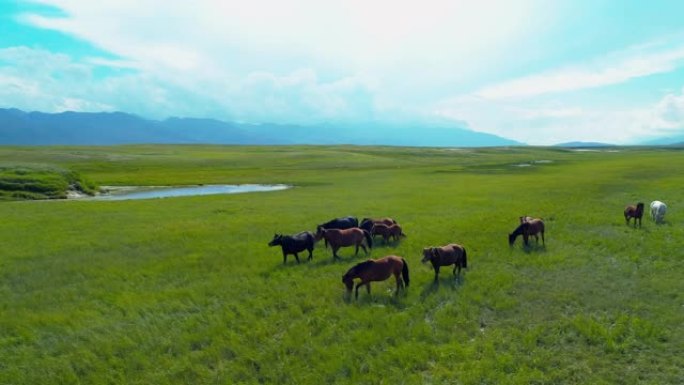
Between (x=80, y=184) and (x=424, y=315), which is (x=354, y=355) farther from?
(x=80, y=184)

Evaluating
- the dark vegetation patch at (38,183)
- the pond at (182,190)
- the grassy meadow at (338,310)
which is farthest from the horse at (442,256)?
the dark vegetation patch at (38,183)

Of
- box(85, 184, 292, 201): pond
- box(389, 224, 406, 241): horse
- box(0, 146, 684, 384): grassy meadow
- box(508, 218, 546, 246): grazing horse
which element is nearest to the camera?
box(0, 146, 684, 384): grassy meadow

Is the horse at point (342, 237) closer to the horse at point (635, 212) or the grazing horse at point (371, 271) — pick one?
the grazing horse at point (371, 271)

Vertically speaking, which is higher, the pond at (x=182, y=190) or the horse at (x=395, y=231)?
the horse at (x=395, y=231)

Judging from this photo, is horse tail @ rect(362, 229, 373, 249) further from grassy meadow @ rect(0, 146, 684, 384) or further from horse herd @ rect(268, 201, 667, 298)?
grassy meadow @ rect(0, 146, 684, 384)

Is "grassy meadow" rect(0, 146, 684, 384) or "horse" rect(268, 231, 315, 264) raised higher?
"horse" rect(268, 231, 315, 264)

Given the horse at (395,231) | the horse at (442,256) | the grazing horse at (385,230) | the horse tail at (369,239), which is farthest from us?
the horse at (395,231)

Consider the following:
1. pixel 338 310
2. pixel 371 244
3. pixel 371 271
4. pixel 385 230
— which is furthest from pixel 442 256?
pixel 385 230

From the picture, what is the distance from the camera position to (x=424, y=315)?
550 inches

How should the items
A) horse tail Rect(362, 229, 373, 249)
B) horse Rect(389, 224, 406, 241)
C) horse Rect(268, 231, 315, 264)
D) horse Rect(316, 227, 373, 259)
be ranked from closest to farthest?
horse Rect(268, 231, 315, 264)
horse Rect(316, 227, 373, 259)
horse tail Rect(362, 229, 373, 249)
horse Rect(389, 224, 406, 241)

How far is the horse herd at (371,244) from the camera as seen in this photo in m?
15.3

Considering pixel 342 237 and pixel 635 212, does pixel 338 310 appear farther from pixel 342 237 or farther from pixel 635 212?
pixel 635 212

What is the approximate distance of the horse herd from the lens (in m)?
15.3

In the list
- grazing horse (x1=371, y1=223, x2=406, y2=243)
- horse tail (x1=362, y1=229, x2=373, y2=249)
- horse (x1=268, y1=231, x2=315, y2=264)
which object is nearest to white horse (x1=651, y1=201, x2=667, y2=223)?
grazing horse (x1=371, y1=223, x2=406, y2=243)
